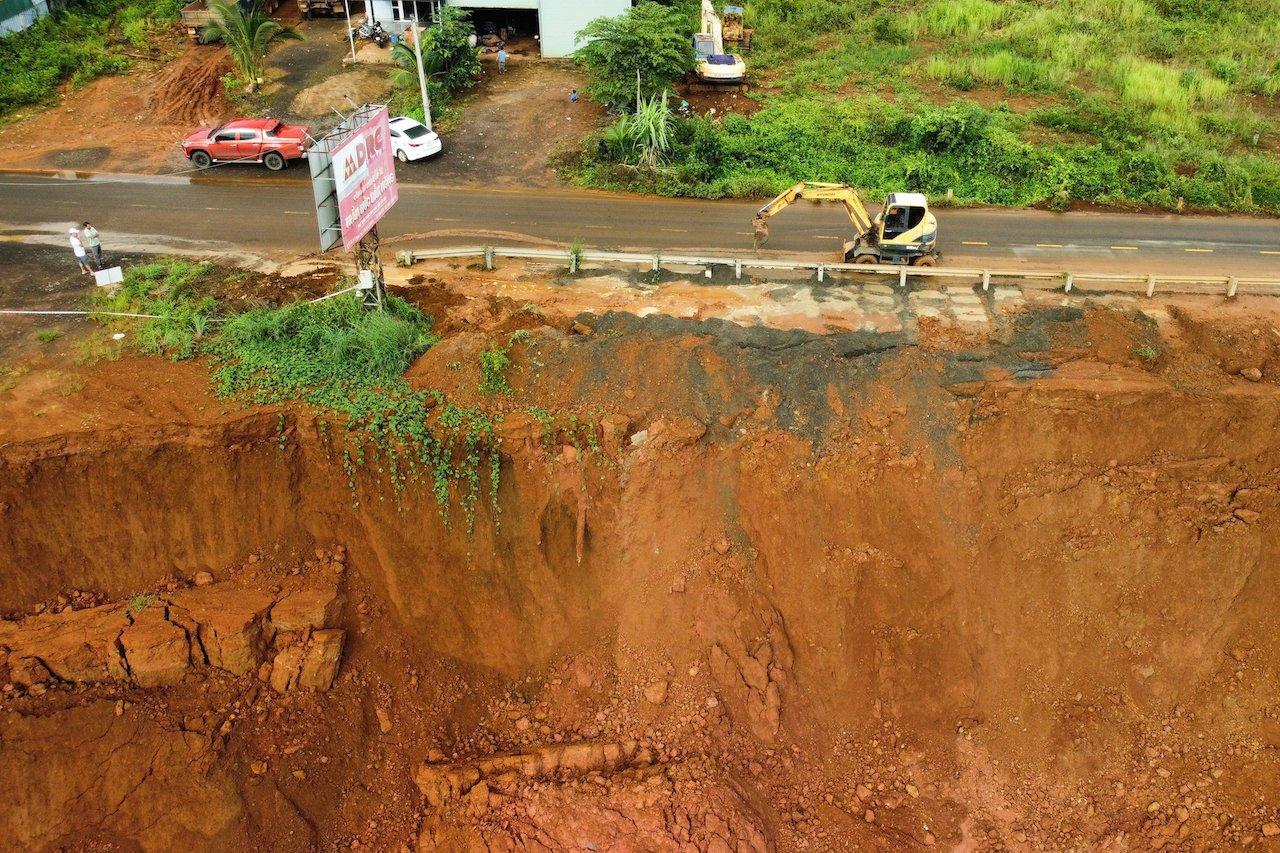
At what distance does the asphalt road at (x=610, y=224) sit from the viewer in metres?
22.8

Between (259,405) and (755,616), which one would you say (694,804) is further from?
(259,405)

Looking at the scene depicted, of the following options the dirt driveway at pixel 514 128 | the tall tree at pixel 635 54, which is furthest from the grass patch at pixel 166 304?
the tall tree at pixel 635 54

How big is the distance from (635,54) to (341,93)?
33.6ft

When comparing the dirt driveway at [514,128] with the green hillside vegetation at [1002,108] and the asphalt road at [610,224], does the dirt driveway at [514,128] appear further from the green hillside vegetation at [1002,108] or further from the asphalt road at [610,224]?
the green hillside vegetation at [1002,108]

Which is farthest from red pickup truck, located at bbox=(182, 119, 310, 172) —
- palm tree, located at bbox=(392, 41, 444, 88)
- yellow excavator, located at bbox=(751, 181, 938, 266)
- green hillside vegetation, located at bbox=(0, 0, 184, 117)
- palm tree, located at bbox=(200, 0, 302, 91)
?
yellow excavator, located at bbox=(751, 181, 938, 266)

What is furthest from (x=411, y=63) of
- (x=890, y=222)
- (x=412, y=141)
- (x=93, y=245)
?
(x=890, y=222)

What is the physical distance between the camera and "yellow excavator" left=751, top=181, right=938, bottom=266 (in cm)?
2089

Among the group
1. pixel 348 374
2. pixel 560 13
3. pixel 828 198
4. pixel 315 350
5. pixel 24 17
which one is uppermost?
pixel 24 17

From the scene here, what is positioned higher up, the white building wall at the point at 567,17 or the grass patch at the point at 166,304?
→ the white building wall at the point at 567,17

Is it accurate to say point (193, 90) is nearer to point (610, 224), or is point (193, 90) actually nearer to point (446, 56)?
point (446, 56)

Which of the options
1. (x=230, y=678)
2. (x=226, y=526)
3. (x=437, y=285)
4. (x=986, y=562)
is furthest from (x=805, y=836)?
(x=437, y=285)

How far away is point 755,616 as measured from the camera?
16188 millimetres

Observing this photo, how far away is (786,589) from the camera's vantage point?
1644 cm

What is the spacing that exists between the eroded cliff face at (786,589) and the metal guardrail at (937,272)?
4.31 metres
